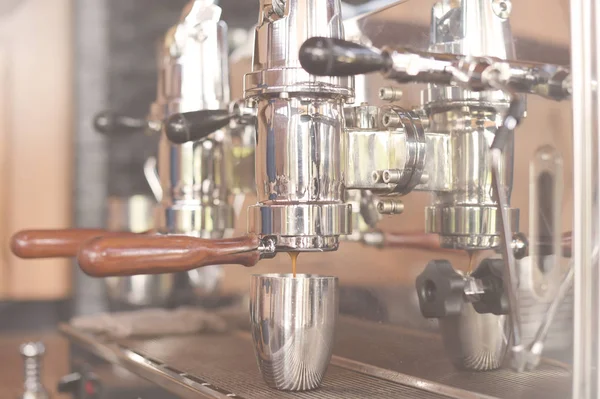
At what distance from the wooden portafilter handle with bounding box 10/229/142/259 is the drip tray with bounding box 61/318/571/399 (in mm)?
97

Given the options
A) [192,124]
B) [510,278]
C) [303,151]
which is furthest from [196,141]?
[510,278]

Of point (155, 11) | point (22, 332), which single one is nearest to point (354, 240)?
point (155, 11)

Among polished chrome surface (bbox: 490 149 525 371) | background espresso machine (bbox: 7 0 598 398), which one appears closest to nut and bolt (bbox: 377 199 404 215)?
background espresso machine (bbox: 7 0 598 398)

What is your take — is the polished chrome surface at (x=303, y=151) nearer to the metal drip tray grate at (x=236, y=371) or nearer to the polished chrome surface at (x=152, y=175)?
the metal drip tray grate at (x=236, y=371)

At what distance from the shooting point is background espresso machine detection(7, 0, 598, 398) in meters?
0.37

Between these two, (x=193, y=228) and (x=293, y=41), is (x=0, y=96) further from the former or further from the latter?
(x=293, y=41)

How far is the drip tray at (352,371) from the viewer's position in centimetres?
42

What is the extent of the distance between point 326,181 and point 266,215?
40 millimetres

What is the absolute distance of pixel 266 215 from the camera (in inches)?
17.2

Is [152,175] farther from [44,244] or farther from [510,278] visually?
[510,278]

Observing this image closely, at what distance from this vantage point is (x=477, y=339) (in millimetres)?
445

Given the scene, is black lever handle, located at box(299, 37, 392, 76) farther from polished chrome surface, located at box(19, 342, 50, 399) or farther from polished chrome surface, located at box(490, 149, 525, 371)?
polished chrome surface, located at box(19, 342, 50, 399)

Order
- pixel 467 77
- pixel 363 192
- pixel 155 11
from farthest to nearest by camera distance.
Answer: pixel 155 11 → pixel 363 192 → pixel 467 77

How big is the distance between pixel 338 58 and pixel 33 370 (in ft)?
1.44
